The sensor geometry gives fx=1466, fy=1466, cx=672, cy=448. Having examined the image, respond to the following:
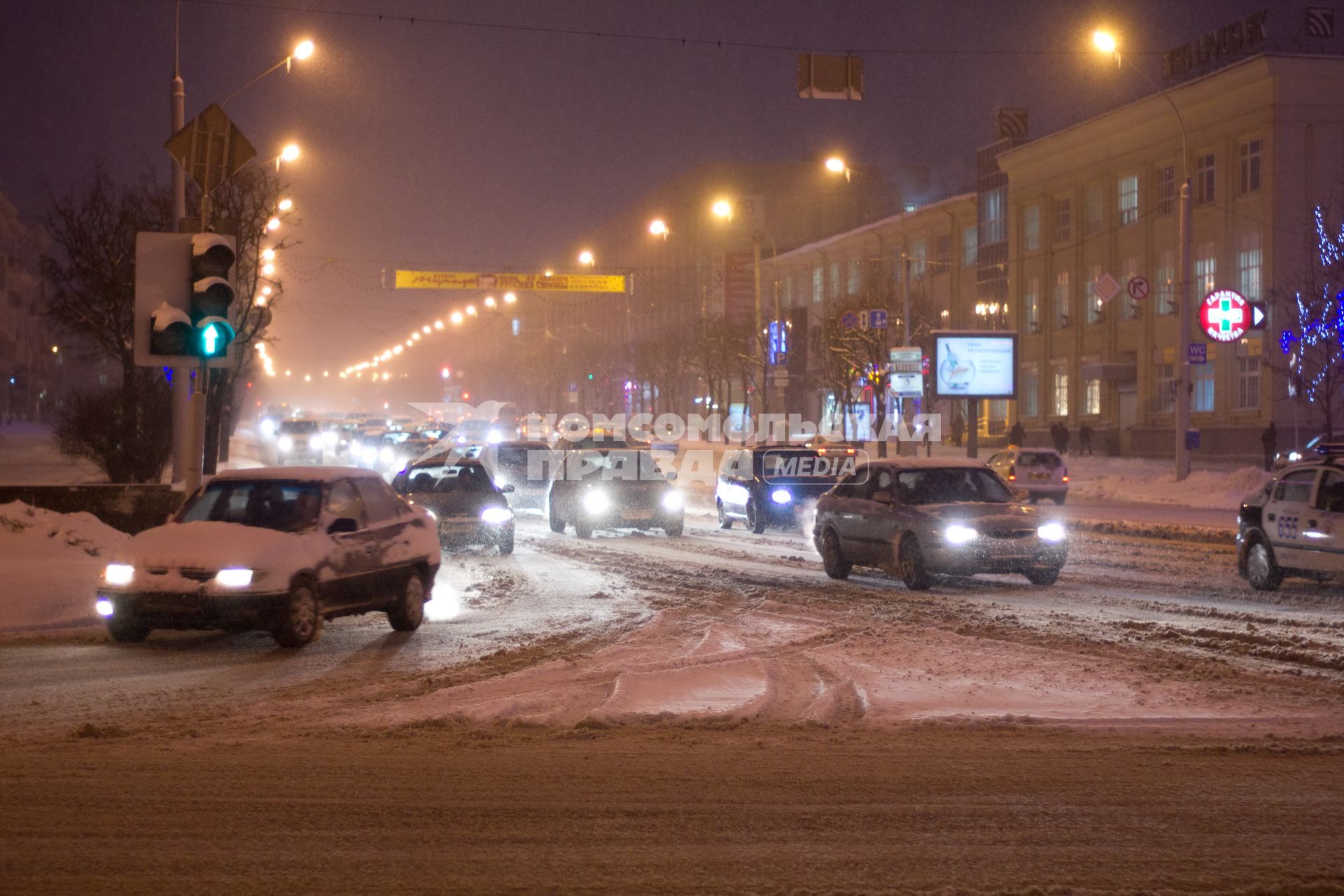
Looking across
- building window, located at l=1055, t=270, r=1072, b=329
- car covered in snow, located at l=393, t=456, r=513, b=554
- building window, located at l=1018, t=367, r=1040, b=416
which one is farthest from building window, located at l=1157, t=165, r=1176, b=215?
car covered in snow, located at l=393, t=456, r=513, b=554

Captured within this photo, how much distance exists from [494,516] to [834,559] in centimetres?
589

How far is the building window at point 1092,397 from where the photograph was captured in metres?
62.8

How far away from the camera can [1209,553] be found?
22.6 m

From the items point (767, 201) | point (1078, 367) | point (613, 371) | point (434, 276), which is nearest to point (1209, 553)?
point (1078, 367)

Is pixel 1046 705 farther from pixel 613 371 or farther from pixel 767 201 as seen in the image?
pixel 767 201

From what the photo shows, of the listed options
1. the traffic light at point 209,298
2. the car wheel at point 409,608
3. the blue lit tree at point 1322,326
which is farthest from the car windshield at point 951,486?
the blue lit tree at point 1322,326

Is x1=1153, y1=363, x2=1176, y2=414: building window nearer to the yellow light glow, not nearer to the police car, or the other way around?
the yellow light glow

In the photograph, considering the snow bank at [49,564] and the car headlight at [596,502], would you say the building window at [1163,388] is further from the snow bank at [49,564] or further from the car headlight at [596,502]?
the snow bank at [49,564]

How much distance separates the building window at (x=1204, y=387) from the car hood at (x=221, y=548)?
46.9 m

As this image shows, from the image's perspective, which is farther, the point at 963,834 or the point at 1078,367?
the point at 1078,367

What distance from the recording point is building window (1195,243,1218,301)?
54.0 meters

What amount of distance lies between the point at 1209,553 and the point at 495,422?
43219 mm

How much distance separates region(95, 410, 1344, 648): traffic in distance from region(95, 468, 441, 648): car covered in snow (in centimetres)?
2

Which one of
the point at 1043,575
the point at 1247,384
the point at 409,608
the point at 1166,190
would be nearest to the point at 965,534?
the point at 1043,575
